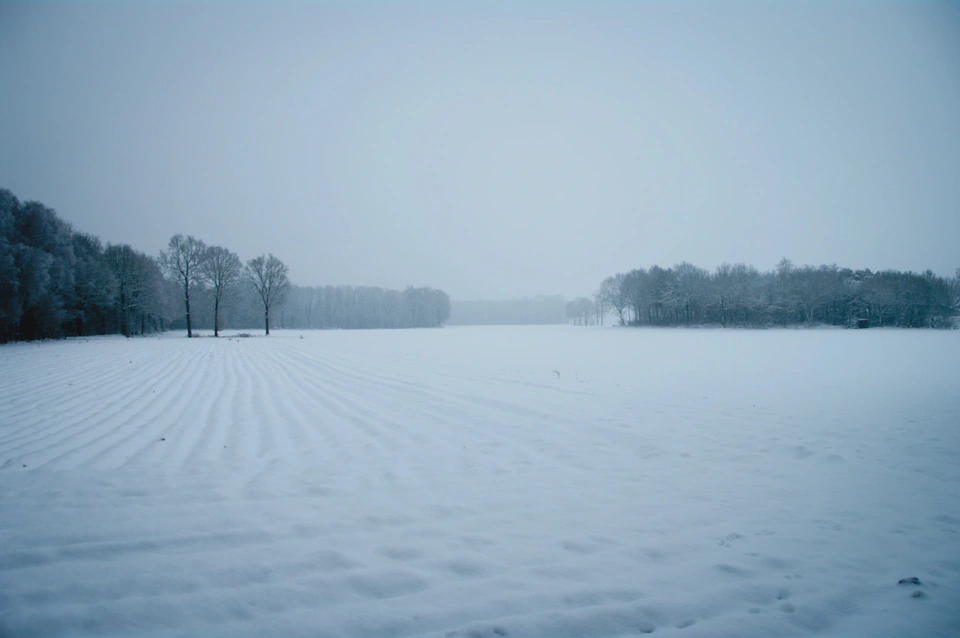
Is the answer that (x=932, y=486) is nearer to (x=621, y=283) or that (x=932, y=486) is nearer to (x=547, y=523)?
(x=547, y=523)

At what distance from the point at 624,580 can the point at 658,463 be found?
2.62 metres

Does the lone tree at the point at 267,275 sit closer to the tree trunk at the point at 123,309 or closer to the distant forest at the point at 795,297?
the tree trunk at the point at 123,309

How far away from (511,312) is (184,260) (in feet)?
464

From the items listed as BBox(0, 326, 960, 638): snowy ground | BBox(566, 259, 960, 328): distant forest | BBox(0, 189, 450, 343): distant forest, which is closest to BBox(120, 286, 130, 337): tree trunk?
BBox(0, 189, 450, 343): distant forest

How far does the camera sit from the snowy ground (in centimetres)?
234

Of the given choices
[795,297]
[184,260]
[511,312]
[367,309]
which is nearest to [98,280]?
[184,260]

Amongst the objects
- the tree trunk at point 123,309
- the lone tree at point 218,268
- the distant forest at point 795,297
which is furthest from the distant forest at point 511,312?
the tree trunk at point 123,309

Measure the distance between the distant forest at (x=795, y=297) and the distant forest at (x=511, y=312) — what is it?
3600 inches

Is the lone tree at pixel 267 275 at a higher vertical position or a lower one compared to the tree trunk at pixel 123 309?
higher

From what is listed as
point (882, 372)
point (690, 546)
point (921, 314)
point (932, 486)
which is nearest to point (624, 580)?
point (690, 546)

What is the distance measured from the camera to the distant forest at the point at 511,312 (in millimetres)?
167625

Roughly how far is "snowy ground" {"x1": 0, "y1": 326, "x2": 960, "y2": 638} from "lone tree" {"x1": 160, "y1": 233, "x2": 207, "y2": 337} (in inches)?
1483

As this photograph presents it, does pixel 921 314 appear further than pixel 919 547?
Yes

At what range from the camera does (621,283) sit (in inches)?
3179
